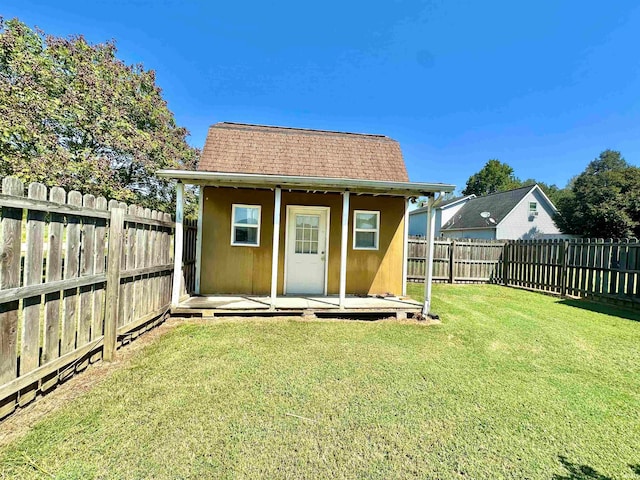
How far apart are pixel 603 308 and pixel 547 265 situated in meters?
2.40

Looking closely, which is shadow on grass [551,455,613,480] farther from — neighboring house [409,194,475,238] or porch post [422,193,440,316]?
neighboring house [409,194,475,238]

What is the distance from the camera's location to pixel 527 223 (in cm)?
2122

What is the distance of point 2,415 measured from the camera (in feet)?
7.32

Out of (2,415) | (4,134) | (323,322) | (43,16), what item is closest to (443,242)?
(323,322)

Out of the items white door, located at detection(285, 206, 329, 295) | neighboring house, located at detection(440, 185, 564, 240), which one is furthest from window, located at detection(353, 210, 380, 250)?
neighboring house, located at detection(440, 185, 564, 240)

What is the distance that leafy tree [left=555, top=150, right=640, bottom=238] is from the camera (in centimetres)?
1761

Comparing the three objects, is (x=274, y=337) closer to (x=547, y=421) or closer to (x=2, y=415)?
(x=2, y=415)

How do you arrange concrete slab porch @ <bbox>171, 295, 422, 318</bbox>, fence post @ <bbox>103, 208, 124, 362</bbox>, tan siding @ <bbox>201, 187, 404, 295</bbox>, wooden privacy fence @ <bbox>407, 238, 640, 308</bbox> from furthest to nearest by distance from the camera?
wooden privacy fence @ <bbox>407, 238, 640, 308</bbox>, tan siding @ <bbox>201, 187, 404, 295</bbox>, concrete slab porch @ <bbox>171, 295, 422, 318</bbox>, fence post @ <bbox>103, 208, 124, 362</bbox>

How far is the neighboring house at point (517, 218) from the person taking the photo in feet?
67.7

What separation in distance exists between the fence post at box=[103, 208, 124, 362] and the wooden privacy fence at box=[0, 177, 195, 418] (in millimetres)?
10

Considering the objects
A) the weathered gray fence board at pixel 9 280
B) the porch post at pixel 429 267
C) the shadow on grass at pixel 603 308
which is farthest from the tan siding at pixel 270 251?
the shadow on grass at pixel 603 308

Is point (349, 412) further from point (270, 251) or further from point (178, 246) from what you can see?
point (270, 251)

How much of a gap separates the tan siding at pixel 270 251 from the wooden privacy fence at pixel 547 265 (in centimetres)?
384

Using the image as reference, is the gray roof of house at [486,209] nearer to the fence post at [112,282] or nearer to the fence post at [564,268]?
the fence post at [564,268]
